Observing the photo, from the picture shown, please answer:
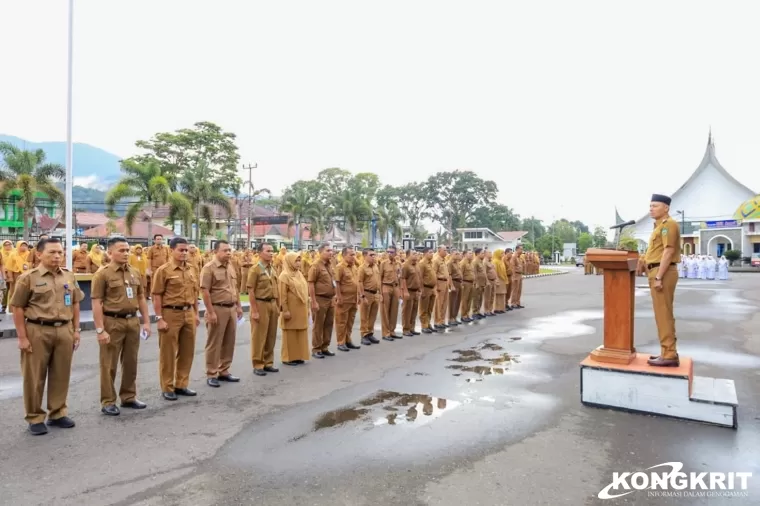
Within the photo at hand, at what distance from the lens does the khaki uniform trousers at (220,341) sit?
6.38m

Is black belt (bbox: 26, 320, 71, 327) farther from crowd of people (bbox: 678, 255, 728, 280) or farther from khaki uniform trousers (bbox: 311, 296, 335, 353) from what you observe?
crowd of people (bbox: 678, 255, 728, 280)

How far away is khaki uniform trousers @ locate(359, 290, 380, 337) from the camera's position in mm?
9281

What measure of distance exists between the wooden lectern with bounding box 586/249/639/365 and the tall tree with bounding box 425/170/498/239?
6409 centimetres

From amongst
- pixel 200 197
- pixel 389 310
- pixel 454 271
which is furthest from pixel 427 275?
pixel 200 197

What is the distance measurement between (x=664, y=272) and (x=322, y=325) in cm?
491

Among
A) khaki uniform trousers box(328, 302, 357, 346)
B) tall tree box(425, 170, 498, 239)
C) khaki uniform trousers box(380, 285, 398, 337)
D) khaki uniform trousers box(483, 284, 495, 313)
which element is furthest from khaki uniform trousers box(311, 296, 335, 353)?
tall tree box(425, 170, 498, 239)

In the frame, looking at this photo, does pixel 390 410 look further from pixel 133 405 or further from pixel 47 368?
pixel 47 368

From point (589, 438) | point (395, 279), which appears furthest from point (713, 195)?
point (589, 438)

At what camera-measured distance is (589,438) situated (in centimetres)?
441

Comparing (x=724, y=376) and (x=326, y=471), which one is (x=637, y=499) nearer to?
(x=326, y=471)

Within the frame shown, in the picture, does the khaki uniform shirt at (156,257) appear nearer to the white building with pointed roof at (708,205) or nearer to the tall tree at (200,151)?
the tall tree at (200,151)

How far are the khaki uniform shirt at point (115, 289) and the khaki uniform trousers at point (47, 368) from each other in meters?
0.45

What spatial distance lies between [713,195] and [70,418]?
61.1m

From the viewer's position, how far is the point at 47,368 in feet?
15.5
